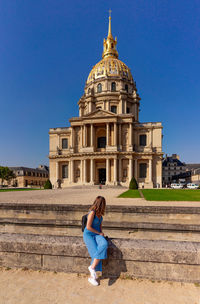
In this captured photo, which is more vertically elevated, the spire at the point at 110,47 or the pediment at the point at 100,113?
the spire at the point at 110,47

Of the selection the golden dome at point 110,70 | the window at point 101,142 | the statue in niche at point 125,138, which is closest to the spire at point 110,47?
the golden dome at point 110,70

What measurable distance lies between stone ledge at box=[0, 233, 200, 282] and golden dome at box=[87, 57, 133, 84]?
187 feet

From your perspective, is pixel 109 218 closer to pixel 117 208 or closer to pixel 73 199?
pixel 117 208

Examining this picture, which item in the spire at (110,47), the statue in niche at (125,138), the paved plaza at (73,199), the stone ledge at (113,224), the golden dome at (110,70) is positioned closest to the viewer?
the stone ledge at (113,224)

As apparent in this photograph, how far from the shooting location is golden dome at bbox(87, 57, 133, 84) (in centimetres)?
5522

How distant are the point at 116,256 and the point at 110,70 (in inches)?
2342

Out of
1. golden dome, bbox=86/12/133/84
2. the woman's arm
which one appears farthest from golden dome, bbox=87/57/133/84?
the woman's arm

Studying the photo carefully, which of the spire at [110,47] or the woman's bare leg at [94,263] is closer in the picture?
the woman's bare leg at [94,263]

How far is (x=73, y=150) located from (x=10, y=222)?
37412mm

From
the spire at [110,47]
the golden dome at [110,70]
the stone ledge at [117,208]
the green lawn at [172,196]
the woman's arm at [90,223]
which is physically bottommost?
the green lawn at [172,196]

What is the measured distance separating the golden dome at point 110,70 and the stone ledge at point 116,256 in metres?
57.1

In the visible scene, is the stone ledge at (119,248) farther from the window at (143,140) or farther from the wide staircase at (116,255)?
the window at (143,140)

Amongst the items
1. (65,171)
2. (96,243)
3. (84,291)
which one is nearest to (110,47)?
(65,171)

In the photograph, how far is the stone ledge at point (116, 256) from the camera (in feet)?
9.90
